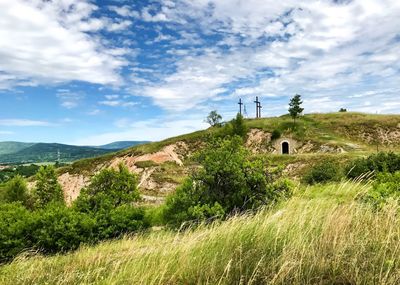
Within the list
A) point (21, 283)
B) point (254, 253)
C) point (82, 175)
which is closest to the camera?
point (254, 253)

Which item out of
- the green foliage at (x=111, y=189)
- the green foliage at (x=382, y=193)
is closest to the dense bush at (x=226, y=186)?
the green foliage at (x=382, y=193)

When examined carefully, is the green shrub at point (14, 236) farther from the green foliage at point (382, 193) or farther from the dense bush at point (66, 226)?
the green foliage at point (382, 193)

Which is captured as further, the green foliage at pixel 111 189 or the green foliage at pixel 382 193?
the green foliage at pixel 111 189

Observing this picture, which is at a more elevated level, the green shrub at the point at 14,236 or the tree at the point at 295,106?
the tree at the point at 295,106

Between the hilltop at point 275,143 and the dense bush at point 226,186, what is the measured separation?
30469 millimetres

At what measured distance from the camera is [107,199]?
62.1ft

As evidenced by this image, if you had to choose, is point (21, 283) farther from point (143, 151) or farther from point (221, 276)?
point (143, 151)

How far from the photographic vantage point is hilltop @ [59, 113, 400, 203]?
2007 inches

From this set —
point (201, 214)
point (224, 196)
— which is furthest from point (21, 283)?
point (224, 196)

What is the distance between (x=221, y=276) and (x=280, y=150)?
56.0 m

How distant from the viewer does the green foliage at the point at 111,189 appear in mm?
19391

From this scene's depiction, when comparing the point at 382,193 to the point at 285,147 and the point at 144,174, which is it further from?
the point at 285,147

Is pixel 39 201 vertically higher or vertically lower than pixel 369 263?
lower

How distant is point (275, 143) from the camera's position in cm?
6050
